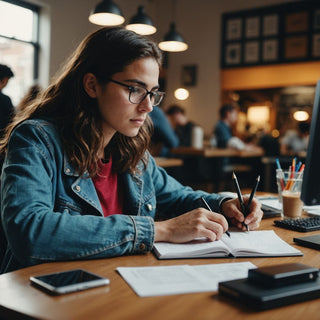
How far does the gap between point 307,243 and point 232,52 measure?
6.96 metres

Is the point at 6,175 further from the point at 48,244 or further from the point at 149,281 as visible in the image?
the point at 149,281

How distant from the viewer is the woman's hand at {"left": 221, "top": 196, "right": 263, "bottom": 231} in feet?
4.07

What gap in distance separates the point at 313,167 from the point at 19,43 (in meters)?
5.54

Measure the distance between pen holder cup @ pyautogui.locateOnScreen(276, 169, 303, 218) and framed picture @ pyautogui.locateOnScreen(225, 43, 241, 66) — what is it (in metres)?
6.39

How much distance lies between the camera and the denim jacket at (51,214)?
92 cm

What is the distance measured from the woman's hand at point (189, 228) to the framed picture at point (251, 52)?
22.5 feet

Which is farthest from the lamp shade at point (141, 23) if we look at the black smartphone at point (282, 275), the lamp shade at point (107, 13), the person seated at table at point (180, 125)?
the black smartphone at point (282, 275)

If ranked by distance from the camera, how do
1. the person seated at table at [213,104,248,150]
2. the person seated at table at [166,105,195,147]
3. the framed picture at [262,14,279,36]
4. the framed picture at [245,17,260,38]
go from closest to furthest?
1. the person seated at table at [166,105,195,147]
2. the person seated at table at [213,104,248,150]
3. the framed picture at [262,14,279,36]
4. the framed picture at [245,17,260,38]

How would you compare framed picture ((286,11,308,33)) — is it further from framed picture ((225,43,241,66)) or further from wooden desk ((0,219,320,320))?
wooden desk ((0,219,320,320))

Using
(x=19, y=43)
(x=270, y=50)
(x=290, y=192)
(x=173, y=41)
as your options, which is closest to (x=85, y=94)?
(x=290, y=192)

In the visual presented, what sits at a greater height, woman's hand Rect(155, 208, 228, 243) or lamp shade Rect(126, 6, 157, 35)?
lamp shade Rect(126, 6, 157, 35)

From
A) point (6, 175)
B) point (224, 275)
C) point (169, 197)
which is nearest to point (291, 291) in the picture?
point (224, 275)

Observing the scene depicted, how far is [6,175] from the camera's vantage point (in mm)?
1018

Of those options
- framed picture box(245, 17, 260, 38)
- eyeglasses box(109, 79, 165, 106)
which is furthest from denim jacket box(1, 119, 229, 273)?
framed picture box(245, 17, 260, 38)
